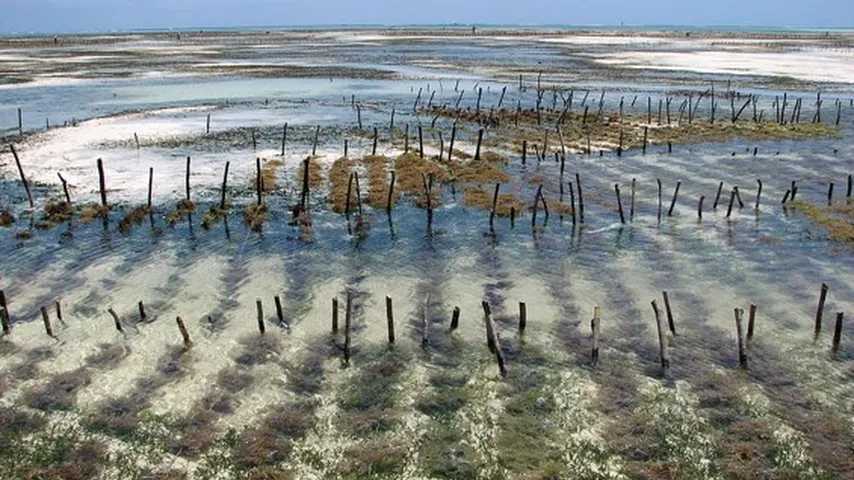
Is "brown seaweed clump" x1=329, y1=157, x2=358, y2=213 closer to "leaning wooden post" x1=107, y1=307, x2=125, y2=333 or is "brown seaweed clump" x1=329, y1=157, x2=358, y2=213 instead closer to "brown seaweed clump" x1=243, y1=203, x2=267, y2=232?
"brown seaweed clump" x1=243, y1=203, x2=267, y2=232

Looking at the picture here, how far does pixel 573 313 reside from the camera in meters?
18.2

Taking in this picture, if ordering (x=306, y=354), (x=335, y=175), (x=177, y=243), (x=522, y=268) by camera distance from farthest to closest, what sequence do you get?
(x=335, y=175)
(x=177, y=243)
(x=522, y=268)
(x=306, y=354)

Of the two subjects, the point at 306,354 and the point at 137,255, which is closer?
the point at 306,354

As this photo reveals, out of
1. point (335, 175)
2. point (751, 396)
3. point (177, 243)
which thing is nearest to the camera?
point (751, 396)

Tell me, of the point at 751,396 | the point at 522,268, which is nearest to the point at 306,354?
the point at 522,268

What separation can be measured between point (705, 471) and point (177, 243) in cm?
1862

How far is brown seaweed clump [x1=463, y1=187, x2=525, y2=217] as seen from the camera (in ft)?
89.2

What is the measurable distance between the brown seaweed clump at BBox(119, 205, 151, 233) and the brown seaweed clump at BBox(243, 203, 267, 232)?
375 cm

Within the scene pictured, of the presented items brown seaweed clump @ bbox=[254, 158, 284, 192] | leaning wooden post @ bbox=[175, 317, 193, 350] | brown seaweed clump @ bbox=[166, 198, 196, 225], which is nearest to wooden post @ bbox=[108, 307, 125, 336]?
leaning wooden post @ bbox=[175, 317, 193, 350]

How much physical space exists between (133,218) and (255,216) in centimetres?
455

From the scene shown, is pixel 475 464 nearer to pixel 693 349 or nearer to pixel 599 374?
pixel 599 374

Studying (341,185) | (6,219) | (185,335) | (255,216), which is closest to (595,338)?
(185,335)

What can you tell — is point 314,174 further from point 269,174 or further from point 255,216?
point 255,216

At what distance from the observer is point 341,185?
101ft
